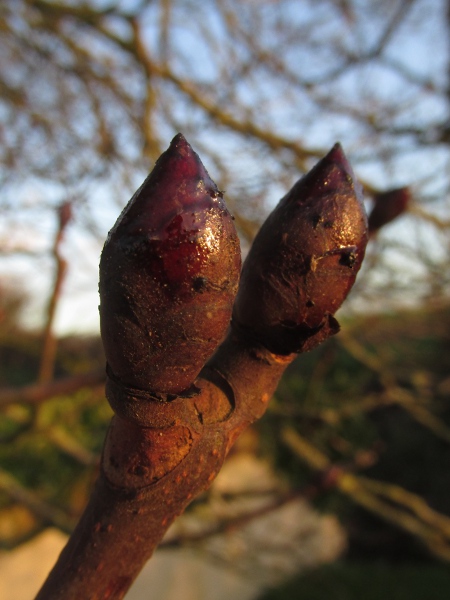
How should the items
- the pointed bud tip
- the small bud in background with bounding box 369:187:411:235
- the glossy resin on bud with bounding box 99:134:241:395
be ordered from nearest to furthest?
the glossy resin on bud with bounding box 99:134:241:395 → the pointed bud tip → the small bud in background with bounding box 369:187:411:235

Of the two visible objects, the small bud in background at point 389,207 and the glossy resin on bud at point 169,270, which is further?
the small bud in background at point 389,207

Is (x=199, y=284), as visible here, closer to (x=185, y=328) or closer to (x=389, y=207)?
(x=185, y=328)

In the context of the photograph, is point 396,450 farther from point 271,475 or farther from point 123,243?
point 123,243

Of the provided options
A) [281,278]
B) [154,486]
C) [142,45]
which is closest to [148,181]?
[281,278]

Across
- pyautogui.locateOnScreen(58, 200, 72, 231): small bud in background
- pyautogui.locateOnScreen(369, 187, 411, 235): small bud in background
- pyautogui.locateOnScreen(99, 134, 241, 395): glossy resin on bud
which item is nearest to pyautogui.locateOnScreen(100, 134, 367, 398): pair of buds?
pyautogui.locateOnScreen(99, 134, 241, 395): glossy resin on bud

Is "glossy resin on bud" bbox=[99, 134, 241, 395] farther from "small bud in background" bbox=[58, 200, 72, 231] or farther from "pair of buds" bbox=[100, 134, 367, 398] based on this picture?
"small bud in background" bbox=[58, 200, 72, 231]

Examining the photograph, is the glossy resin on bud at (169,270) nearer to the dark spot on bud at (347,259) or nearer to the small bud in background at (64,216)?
the dark spot on bud at (347,259)

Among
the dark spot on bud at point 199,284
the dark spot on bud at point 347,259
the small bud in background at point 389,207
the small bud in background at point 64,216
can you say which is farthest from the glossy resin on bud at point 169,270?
the small bud in background at point 64,216
